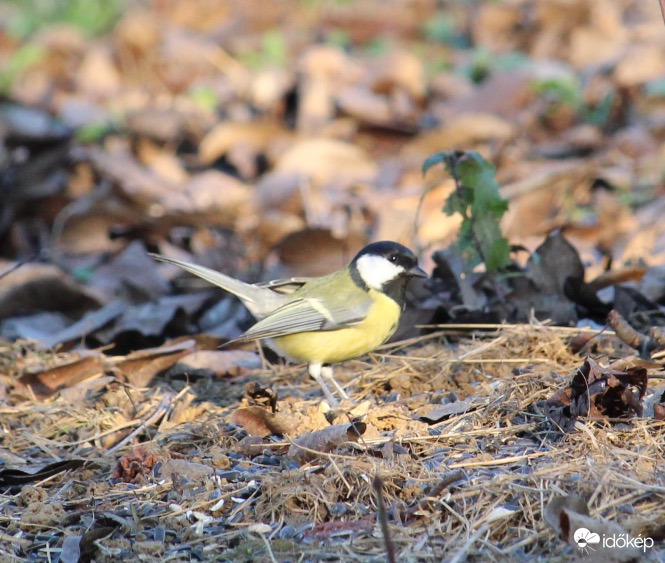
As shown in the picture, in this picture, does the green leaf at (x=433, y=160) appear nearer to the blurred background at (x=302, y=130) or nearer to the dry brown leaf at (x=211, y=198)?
the blurred background at (x=302, y=130)

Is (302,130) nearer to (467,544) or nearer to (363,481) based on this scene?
(363,481)

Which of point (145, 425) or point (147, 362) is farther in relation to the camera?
point (147, 362)

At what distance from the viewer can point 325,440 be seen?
3172 millimetres

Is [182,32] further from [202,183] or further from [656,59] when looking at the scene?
[656,59]

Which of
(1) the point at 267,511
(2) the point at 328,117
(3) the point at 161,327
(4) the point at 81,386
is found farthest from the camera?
(2) the point at 328,117

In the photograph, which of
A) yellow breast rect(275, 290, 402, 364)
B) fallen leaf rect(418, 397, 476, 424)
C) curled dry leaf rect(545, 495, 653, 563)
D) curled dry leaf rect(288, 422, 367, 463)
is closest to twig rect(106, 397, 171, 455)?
yellow breast rect(275, 290, 402, 364)

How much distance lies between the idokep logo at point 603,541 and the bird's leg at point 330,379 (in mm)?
1605

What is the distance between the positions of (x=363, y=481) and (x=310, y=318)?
5.02 feet

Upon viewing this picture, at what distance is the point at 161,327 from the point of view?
4.96m

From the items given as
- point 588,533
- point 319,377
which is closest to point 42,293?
point 319,377

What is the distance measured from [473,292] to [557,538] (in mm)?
2086

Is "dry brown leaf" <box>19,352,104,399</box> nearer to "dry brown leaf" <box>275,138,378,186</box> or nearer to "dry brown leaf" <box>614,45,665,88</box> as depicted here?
"dry brown leaf" <box>275,138,378,186</box>

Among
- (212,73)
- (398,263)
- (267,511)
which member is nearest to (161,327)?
(398,263)

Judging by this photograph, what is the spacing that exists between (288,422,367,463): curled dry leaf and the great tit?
816 mm
